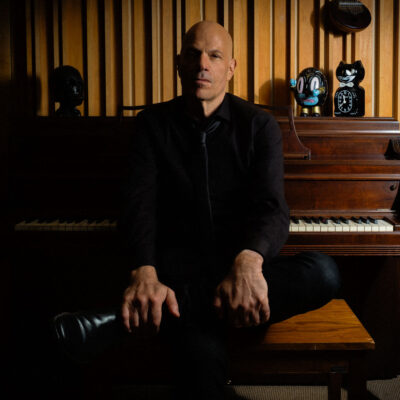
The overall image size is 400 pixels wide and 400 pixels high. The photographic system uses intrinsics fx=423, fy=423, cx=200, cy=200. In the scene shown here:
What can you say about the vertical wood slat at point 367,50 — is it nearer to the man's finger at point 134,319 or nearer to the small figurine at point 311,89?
the small figurine at point 311,89

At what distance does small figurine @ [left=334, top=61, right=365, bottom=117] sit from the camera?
97.7 inches

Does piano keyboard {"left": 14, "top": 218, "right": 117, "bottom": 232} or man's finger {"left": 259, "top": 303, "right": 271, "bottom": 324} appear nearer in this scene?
man's finger {"left": 259, "top": 303, "right": 271, "bottom": 324}

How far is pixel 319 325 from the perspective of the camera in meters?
1.40

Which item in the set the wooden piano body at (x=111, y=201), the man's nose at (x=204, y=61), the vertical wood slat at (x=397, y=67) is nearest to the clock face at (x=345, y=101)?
the wooden piano body at (x=111, y=201)

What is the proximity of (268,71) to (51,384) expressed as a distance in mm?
2264

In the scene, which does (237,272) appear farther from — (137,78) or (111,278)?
(137,78)

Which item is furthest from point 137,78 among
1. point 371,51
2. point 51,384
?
point 51,384

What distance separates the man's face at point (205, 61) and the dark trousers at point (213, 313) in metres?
0.73

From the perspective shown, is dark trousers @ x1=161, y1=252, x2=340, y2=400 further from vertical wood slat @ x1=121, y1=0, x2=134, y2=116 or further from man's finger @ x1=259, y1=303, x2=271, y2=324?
vertical wood slat @ x1=121, y1=0, x2=134, y2=116

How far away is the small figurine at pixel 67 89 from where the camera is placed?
2.35 metres

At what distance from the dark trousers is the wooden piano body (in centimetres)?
37

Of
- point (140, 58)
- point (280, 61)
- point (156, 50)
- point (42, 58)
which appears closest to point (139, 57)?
point (140, 58)

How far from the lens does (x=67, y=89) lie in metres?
2.35

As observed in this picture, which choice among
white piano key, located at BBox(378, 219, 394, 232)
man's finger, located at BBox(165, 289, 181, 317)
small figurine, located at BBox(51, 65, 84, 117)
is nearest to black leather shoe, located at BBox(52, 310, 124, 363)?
man's finger, located at BBox(165, 289, 181, 317)
